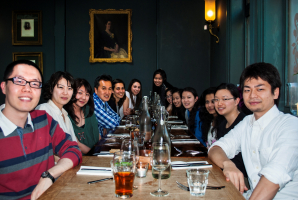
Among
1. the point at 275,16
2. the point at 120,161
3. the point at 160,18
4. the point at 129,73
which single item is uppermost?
the point at 160,18

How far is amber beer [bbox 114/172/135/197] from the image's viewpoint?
0.95 meters

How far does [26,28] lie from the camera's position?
5879 mm

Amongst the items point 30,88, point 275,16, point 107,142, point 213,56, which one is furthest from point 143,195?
point 213,56

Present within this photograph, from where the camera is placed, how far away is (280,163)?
1168 millimetres

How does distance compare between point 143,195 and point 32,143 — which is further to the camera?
point 32,143

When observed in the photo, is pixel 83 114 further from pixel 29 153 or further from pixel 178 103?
pixel 178 103

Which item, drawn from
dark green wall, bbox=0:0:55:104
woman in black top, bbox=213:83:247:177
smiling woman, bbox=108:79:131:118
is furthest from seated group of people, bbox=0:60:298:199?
dark green wall, bbox=0:0:55:104

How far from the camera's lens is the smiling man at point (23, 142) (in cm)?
124

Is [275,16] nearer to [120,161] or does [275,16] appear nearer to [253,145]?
[253,145]

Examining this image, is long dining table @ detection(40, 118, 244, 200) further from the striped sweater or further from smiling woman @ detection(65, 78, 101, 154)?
smiling woman @ detection(65, 78, 101, 154)

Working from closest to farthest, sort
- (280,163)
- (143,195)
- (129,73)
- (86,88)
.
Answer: (143,195) → (280,163) → (86,88) → (129,73)

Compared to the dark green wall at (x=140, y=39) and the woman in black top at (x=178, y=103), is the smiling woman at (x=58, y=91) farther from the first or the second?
the dark green wall at (x=140, y=39)

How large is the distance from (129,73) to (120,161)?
5028mm

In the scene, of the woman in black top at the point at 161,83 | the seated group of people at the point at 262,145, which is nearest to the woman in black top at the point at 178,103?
the woman in black top at the point at 161,83
